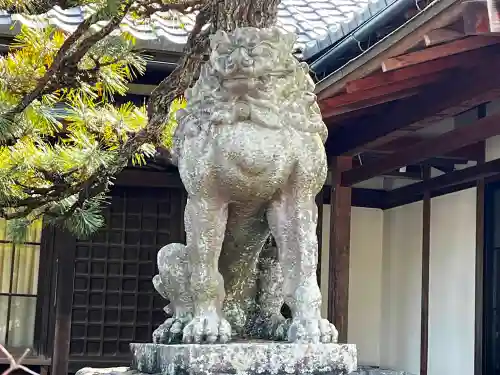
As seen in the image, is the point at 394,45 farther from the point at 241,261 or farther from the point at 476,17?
the point at 241,261

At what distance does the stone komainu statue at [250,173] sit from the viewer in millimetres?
1804

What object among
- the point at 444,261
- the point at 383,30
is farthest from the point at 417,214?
the point at 383,30

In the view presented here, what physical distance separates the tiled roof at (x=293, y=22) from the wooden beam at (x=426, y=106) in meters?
0.66

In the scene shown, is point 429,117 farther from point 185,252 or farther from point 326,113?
point 185,252

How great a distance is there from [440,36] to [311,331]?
2156 mm

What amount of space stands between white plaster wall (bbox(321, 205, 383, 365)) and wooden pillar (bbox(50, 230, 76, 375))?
300cm

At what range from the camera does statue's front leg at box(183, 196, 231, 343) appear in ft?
6.12

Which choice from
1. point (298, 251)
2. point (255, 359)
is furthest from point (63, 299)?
point (255, 359)

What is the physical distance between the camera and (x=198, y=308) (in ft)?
6.11

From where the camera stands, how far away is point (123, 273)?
634 centimetres

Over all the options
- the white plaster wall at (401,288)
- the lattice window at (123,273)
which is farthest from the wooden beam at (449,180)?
the lattice window at (123,273)

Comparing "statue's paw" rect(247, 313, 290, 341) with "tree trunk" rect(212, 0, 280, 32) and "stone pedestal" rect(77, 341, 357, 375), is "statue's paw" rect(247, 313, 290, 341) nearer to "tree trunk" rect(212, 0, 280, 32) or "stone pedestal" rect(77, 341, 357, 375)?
"stone pedestal" rect(77, 341, 357, 375)

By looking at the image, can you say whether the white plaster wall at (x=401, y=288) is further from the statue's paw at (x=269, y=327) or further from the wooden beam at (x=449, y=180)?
the statue's paw at (x=269, y=327)

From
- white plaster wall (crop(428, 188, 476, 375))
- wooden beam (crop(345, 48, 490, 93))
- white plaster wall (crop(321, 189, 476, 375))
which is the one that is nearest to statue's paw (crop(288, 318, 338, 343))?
wooden beam (crop(345, 48, 490, 93))
